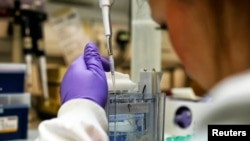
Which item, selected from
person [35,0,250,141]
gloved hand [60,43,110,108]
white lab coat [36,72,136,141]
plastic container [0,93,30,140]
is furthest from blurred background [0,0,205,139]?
person [35,0,250,141]

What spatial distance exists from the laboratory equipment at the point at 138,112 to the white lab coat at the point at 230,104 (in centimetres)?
37

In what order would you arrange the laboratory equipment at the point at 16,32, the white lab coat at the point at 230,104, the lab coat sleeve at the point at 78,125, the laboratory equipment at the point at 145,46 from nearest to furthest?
the white lab coat at the point at 230,104
the lab coat sleeve at the point at 78,125
the laboratory equipment at the point at 145,46
the laboratory equipment at the point at 16,32

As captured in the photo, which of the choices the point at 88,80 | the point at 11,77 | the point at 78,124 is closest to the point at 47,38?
the point at 11,77

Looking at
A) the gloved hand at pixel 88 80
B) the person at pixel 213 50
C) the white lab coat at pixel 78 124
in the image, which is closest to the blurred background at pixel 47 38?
the gloved hand at pixel 88 80

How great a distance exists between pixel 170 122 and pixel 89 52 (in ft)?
1.20

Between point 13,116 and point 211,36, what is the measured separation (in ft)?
4.26

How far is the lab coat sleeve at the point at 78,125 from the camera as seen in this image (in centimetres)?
76

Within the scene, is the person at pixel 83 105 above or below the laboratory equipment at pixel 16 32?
below

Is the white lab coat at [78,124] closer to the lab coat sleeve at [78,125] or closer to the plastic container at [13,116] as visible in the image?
the lab coat sleeve at [78,125]

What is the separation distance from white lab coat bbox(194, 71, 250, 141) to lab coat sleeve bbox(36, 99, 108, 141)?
35cm

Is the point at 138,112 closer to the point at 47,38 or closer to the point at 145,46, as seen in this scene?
the point at 145,46

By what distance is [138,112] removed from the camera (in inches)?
32.6

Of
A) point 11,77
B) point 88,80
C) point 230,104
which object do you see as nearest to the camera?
point 230,104

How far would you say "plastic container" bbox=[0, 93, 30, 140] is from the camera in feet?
5.22
